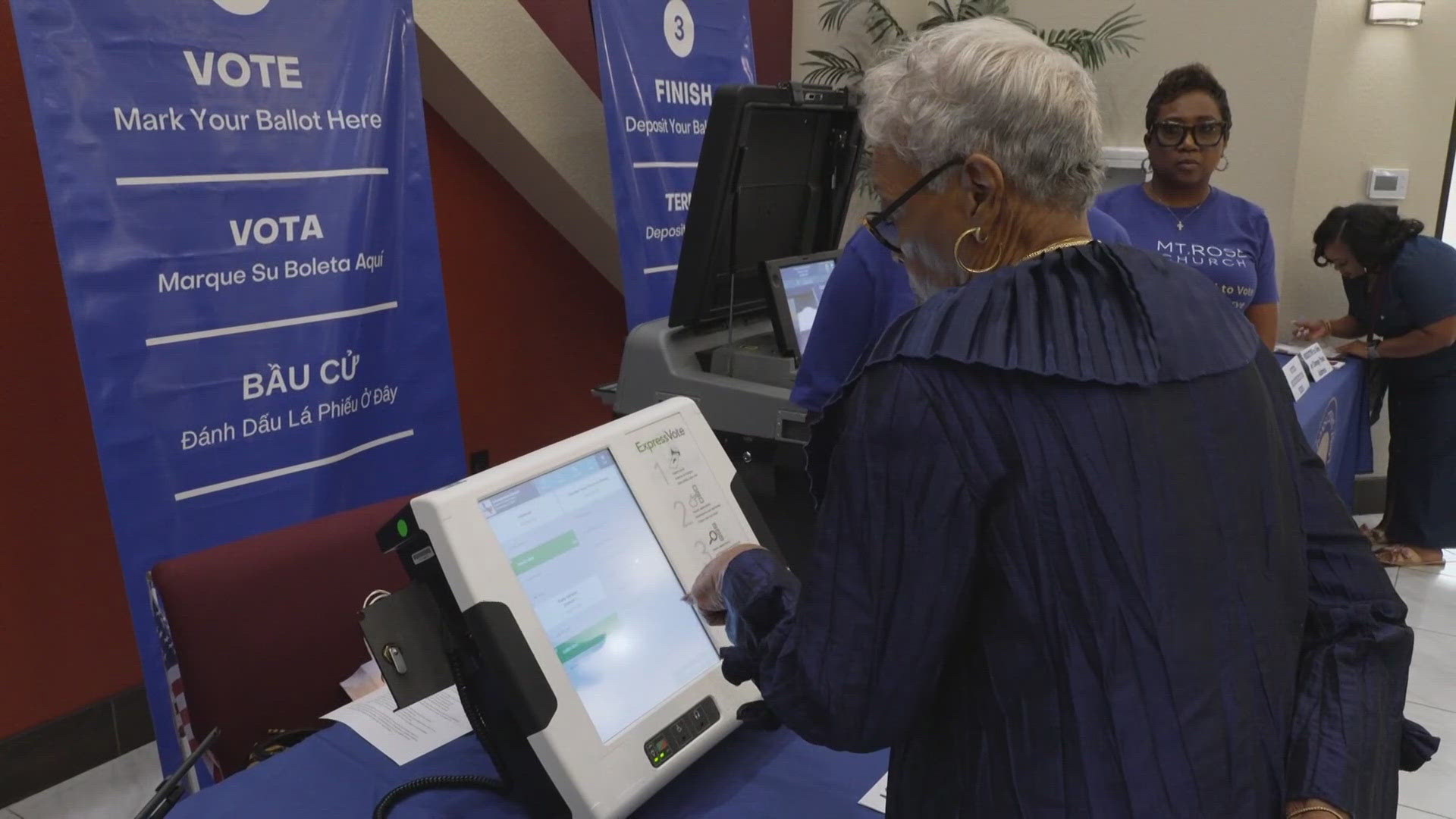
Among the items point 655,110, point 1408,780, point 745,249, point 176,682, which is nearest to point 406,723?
point 176,682

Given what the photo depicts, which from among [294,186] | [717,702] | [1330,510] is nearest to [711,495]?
[717,702]

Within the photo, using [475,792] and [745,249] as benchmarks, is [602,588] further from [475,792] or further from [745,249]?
[745,249]

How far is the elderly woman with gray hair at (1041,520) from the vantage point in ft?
2.57

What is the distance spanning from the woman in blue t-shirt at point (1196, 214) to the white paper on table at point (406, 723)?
2.13 metres

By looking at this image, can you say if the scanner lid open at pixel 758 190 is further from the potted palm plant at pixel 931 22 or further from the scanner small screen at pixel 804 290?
the potted palm plant at pixel 931 22

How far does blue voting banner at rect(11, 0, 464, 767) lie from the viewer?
5.88 feet

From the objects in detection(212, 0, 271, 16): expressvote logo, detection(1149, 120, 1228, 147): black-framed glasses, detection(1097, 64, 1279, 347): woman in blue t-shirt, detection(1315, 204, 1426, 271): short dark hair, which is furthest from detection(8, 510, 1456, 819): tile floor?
detection(212, 0, 271, 16): expressvote logo

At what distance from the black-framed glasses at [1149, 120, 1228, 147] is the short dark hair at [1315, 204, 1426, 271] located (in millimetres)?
1477

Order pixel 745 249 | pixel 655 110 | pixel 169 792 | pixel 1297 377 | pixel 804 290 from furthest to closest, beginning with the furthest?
pixel 655 110
pixel 1297 377
pixel 745 249
pixel 804 290
pixel 169 792

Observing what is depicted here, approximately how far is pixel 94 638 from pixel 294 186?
1298 millimetres

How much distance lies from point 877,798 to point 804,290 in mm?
1543

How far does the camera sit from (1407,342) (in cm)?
366

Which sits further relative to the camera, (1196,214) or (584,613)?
(1196,214)

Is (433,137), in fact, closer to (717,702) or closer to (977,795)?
(717,702)
